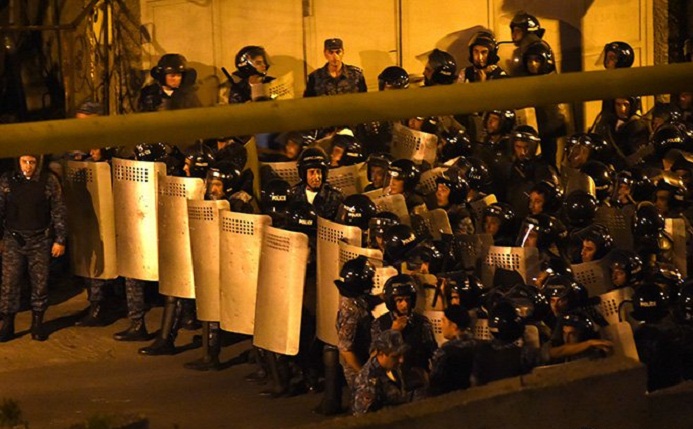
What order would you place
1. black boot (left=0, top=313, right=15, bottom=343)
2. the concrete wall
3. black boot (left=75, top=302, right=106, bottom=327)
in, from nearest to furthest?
the concrete wall → black boot (left=0, top=313, right=15, bottom=343) → black boot (left=75, top=302, right=106, bottom=327)

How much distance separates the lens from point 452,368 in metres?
9.74

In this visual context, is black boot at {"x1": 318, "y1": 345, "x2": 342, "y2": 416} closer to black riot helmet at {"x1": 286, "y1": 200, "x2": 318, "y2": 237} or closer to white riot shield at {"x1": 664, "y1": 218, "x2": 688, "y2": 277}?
black riot helmet at {"x1": 286, "y1": 200, "x2": 318, "y2": 237}

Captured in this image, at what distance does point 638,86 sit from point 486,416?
151cm

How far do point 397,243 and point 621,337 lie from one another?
1947mm

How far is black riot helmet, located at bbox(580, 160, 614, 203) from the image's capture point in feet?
45.7

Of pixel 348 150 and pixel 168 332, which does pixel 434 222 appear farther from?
pixel 168 332

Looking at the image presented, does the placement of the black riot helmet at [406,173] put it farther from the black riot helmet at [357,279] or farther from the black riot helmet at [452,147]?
the black riot helmet at [357,279]

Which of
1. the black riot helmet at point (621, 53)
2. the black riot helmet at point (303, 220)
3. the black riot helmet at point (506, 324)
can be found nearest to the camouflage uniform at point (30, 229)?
the black riot helmet at point (303, 220)

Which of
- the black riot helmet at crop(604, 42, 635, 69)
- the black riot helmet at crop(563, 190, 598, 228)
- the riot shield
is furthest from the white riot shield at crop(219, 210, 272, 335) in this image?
the black riot helmet at crop(604, 42, 635, 69)

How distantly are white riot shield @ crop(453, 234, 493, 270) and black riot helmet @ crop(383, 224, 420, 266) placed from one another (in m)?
0.69

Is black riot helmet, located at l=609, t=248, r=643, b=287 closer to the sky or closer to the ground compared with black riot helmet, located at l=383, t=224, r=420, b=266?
closer to the ground

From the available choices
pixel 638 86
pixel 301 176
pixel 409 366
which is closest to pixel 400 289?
pixel 409 366

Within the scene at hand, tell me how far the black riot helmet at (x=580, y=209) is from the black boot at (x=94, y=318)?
4.53 metres

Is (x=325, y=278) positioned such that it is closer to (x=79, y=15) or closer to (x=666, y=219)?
(x=666, y=219)
